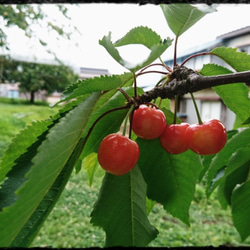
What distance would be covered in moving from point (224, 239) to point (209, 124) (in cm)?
345

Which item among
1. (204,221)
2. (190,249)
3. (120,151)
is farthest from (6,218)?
(204,221)

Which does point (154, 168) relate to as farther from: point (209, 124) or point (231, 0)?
point (231, 0)

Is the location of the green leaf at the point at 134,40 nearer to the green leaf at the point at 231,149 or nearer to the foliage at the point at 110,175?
the foliage at the point at 110,175

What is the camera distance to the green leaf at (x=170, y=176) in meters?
0.67

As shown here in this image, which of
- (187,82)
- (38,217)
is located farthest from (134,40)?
(38,217)

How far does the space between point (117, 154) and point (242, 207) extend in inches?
18.5

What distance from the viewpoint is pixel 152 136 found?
0.58 metres

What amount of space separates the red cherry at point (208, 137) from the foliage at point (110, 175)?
0.11 metres

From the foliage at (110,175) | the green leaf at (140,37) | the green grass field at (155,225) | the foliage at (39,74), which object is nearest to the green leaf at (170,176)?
the foliage at (110,175)

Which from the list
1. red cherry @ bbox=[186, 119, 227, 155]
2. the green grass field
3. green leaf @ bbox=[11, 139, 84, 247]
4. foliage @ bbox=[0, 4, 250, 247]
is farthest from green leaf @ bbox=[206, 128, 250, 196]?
the green grass field

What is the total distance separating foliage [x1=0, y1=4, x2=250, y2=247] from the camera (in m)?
0.34

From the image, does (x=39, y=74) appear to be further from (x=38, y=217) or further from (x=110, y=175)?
(x=38, y=217)

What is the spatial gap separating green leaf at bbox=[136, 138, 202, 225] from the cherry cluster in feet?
0.28

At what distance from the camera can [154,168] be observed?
67 cm
